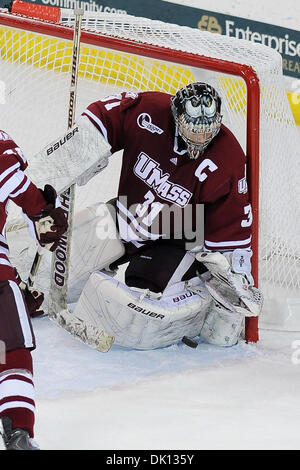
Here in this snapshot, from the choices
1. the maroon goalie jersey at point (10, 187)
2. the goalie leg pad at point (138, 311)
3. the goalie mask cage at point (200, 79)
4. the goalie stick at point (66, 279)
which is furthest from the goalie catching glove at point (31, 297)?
the maroon goalie jersey at point (10, 187)

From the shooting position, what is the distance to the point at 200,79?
344 cm

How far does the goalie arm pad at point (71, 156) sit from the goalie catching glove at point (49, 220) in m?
0.53

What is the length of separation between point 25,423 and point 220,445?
1.56 ft

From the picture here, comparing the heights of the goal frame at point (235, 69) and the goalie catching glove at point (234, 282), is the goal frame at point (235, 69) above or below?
above

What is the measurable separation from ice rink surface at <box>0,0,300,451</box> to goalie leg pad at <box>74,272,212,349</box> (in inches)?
1.8

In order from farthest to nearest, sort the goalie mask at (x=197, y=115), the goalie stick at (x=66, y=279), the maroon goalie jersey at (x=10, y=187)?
the goalie stick at (x=66, y=279) → the goalie mask at (x=197, y=115) → the maroon goalie jersey at (x=10, y=187)

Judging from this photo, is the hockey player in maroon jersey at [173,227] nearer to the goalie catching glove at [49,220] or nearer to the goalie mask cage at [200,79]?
the goalie mask cage at [200,79]

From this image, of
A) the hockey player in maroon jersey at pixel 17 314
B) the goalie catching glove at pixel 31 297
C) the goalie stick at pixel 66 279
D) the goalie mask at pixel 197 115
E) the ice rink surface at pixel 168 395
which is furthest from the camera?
the goalie catching glove at pixel 31 297

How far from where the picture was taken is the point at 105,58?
3512mm

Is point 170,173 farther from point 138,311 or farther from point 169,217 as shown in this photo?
point 138,311

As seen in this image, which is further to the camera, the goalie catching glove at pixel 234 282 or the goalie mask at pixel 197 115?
the goalie catching glove at pixel 234 282

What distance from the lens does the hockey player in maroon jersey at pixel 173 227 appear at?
9.84 feet

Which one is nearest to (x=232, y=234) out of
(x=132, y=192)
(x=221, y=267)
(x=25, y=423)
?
(x=221, y=267)

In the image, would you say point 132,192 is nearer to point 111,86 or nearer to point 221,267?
point 221,267
